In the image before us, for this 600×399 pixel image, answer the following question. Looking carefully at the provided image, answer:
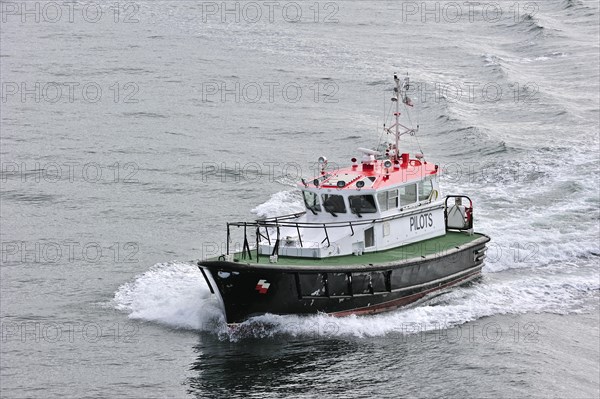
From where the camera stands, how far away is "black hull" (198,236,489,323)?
84.6 ft

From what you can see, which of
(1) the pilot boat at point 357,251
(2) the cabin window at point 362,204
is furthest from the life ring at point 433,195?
(2) the cabin window at point 362,204

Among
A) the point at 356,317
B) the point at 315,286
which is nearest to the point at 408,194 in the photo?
the point at 356,317

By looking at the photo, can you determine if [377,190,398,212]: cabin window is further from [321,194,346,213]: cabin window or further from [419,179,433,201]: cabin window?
[419,179,433,201]: cabin window

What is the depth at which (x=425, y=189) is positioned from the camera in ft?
100

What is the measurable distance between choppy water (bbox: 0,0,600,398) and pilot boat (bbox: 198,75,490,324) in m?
0.65

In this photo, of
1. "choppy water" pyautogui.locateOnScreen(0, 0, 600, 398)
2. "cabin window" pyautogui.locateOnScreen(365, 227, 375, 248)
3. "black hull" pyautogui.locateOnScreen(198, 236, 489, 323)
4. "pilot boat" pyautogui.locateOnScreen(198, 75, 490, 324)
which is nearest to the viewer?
"choppy water" pyautogui.locateOnScreen(0, 0, 600, 398)

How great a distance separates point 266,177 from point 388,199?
38.1ft

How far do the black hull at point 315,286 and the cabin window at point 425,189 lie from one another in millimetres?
2133

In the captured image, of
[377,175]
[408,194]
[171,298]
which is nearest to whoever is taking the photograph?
[171,298]

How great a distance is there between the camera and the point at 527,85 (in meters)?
50.5

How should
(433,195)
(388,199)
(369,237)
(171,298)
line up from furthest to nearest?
(433,195)
(388,199)
(369,237)
(171,298)

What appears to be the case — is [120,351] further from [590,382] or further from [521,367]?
[590,382]

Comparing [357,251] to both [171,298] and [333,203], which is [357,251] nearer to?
[333,203]

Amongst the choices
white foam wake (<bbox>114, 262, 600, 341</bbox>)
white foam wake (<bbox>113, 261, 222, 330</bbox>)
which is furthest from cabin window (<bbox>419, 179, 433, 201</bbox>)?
white foam wake (<bbox>113, 261, 222, 330</bbox>)
